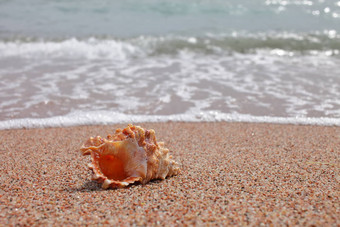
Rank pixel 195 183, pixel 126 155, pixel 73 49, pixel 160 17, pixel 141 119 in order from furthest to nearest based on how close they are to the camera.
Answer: pixel 160 17
pixel 73 49
pixel 141 119
pixel 195 183
pixel 126 155

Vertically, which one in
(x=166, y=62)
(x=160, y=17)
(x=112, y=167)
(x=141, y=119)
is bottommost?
(x=141, y=119)

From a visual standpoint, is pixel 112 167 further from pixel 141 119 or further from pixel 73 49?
pixel 73 49

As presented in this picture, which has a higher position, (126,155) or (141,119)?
(126,155)

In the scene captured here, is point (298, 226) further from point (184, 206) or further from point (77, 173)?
point (77, 173)

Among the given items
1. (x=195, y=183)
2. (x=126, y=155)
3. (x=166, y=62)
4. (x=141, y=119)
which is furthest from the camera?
(x=166, y=62)

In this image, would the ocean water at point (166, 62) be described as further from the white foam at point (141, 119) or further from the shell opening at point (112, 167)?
the shell opening at point (112, 167)

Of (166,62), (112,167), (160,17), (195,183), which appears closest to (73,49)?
(166,62)

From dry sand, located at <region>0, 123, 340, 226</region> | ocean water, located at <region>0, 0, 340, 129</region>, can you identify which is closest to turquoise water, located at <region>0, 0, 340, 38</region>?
ocean water, located at <region>0, 0, 340, 129</region>
